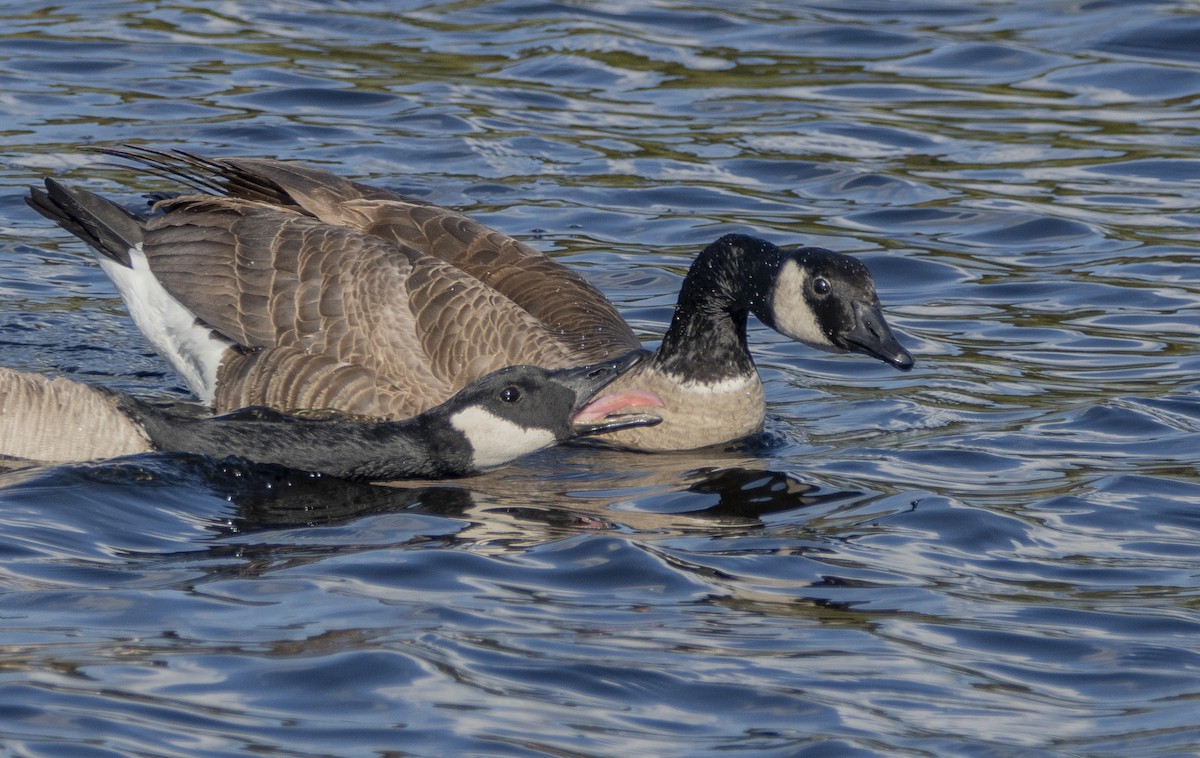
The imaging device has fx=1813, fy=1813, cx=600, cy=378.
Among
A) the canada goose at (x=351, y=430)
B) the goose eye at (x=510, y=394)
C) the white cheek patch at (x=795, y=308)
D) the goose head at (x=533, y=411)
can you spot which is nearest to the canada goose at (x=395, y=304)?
the white cheek patch at (x=795, y=308)

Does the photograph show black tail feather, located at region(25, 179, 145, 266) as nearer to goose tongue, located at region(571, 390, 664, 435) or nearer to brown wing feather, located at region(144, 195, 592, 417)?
brown wing feather, located at region(144, 195, 592, 417)

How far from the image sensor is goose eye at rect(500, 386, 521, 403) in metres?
8.69

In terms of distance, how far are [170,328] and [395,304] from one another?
1478 millimetres

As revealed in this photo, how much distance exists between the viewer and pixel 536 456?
31.0ft

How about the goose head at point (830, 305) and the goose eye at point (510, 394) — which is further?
the goose head at point (830, 305)

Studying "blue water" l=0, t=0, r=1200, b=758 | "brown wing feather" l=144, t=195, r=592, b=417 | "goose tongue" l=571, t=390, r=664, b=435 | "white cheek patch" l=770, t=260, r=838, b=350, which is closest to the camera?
"blue water" l=0, t=0, r=1200, b=758

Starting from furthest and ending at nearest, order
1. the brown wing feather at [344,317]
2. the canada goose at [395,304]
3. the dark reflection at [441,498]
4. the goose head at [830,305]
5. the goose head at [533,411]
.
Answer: the brown wing feather at [344,317], the canada goose at [395,304], the goose head at [830,305], the goose head at [533,411], the dark reflection at [441,498]

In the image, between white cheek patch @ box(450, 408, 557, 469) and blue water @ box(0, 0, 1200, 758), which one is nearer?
blue water @ box(0, 0, 1200, 758)

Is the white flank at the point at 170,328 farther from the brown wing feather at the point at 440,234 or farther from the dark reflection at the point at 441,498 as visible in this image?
the dark reflection at the point at 441,498

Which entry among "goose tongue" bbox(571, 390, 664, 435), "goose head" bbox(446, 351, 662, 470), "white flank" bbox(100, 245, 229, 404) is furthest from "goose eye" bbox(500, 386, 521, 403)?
"white flank" bbox(100, 245, 229, 404)

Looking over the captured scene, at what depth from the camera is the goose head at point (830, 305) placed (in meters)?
9.28

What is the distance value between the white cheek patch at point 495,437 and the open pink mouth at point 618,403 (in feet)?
0.82

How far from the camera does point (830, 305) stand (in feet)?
30.8

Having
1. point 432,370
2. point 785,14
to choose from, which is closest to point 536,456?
point 432,370
